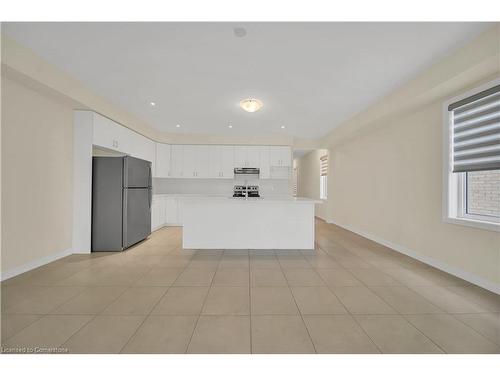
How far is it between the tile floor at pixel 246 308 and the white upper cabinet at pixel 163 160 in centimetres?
308

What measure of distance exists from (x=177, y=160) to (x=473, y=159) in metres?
6.11

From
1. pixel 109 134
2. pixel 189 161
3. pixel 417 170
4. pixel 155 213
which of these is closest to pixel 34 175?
pixel 109 134

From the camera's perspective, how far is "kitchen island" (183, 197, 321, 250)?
379cm

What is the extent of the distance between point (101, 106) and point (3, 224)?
7.26 ft

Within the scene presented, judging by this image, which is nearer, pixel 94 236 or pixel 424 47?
pixel 424 47

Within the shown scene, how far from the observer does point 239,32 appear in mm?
2236

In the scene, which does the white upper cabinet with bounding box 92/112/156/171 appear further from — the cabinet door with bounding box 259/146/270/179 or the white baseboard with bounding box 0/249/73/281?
the cabinet door with bounding box 259/146/270/179

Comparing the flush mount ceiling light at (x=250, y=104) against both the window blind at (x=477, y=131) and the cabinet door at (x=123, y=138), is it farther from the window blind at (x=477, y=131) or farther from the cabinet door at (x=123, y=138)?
the window blind at (x=477, y=131)

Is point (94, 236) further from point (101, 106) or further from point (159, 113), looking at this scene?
point (159, 113)

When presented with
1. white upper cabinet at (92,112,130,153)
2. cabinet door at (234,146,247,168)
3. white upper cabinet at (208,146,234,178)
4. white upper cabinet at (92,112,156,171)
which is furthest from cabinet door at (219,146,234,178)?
white upper cabinet at (92,112,130,153)

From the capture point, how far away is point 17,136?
9.45ft

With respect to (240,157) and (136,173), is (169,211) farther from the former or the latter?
(240,157)

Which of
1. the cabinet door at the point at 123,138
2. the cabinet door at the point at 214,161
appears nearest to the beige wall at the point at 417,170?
the cabinet door at the point at 214,161
